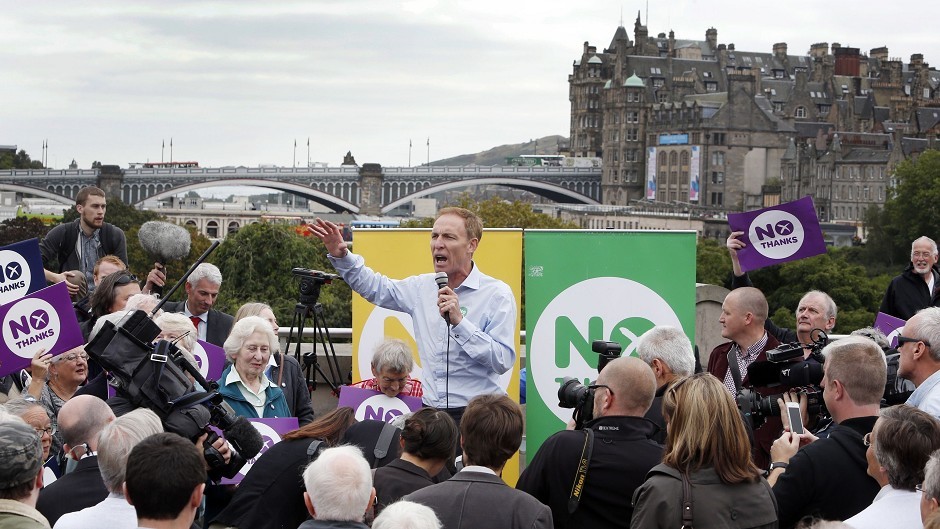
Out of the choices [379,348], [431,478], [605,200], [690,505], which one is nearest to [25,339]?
[379,348]

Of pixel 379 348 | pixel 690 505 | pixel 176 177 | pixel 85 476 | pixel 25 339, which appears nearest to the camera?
pixel 690 505

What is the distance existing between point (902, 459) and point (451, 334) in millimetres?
1978

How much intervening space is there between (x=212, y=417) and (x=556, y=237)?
8.87 ft

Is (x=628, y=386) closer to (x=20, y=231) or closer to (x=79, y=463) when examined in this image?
(x=79, y=463)

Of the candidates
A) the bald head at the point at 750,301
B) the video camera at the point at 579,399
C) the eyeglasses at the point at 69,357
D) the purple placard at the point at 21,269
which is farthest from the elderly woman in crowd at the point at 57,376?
the bald head at the point at 750,301

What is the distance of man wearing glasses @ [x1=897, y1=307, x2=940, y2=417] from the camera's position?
5.44m

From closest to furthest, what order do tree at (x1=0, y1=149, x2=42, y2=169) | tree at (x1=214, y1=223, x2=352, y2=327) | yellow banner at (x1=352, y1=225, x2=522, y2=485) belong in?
1. yellow banner at (x1=352, y1=225, x2=522, y2=485)
2. tree at (x1=214, y1=223, x2=352, y2=327)
3. tree at (x1=0, y1=149, x2=42, y2=169)

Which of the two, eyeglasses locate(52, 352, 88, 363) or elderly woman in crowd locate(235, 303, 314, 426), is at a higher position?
eyeglasses locate(52, 352, 88, 363)

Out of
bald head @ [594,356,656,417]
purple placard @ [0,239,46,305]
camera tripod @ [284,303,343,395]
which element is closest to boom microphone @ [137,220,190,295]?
purple placard @ [0,239,46,305]

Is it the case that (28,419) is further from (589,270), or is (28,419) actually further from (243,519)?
(589,270)

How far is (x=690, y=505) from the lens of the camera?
4.36 meters

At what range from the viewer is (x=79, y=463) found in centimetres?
480

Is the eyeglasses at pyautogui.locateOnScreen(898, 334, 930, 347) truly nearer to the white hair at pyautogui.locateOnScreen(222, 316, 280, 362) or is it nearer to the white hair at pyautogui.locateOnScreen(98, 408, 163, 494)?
the white hair at pyautogui.locateOnScreen(222, 316, 280, 362)

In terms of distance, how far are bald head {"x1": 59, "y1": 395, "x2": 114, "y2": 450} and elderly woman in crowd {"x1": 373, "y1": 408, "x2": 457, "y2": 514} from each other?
0.95 m
